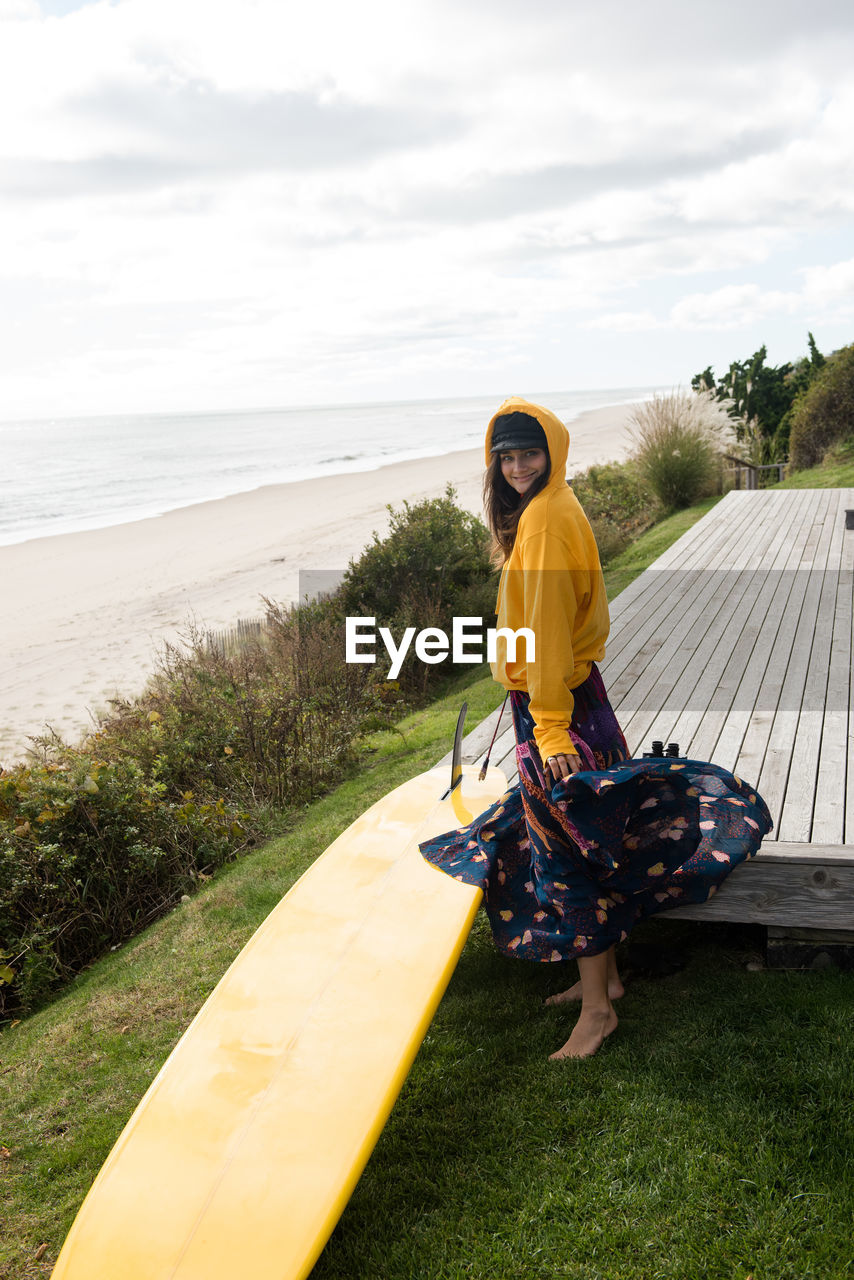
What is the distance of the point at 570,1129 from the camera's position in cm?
265

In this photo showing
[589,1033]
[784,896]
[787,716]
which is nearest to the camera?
[589,1033]

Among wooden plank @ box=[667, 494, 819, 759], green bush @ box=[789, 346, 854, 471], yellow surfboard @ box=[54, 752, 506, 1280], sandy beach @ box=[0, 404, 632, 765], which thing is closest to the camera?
yellow surfboard @ box=[54, 752, 506, 1280]

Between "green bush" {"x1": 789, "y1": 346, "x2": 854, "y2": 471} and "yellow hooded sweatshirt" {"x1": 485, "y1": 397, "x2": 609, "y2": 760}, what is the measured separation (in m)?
16.1

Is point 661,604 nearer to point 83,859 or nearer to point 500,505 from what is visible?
point 83,859

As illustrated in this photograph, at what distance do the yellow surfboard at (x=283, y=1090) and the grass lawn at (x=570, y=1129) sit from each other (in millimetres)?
289

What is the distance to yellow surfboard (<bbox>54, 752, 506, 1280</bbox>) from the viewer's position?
218cm

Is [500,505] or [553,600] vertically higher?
[500,505]

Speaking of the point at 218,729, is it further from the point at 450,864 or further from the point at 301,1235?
the point at 301,1235

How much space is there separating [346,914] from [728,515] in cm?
894

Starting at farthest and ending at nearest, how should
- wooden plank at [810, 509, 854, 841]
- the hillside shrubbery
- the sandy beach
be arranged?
the sandy beach
the hillside shrubbery
wooden plank at [810, 509, 854, 841]

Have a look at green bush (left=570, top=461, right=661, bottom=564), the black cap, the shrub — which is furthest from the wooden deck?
the shrub
